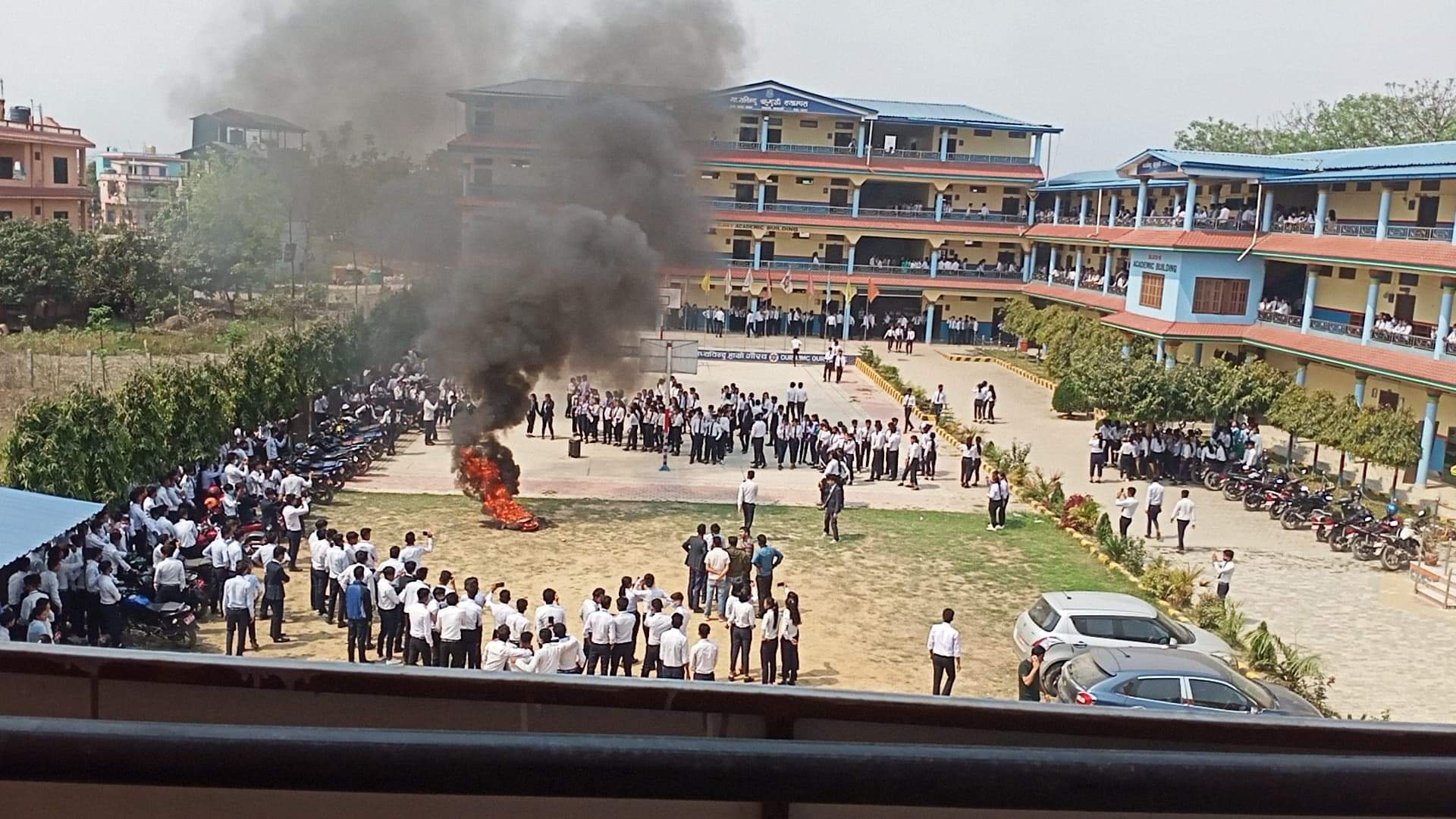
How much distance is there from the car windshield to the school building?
12973 mm

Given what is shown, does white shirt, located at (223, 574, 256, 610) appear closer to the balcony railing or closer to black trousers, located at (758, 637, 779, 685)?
black trousers, located at (758, 637, 779, 685)

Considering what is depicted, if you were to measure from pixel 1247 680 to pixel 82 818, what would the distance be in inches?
431

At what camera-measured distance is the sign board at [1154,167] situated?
33.9 meters

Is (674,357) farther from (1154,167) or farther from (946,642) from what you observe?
(1154,167)

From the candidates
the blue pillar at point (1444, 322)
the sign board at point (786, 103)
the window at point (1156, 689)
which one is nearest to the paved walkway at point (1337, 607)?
the window at point (1156, 689)

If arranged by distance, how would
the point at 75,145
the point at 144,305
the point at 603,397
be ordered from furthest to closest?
1. the point at 75,145
2. the point at 144,305
3. the point at 603,397

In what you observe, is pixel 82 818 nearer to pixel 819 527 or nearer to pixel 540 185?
pixel 819 527

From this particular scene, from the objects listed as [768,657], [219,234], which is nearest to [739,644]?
[768,657]

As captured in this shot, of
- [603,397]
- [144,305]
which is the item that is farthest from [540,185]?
[144,305]

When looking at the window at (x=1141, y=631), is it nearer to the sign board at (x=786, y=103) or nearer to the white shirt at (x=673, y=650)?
the white shirt at (x=673, y=650)

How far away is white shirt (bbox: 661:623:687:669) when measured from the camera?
10617mm

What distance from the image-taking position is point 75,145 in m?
44.0

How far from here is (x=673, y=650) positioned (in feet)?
34.8

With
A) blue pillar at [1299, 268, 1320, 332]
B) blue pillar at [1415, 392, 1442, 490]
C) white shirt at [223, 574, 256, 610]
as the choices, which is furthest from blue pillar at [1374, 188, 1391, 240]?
white shirt at [223, 574, 256, 610]
